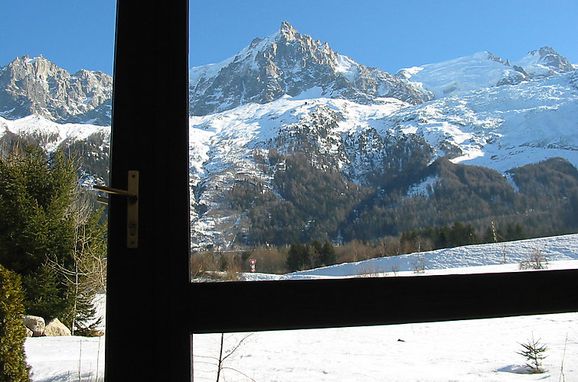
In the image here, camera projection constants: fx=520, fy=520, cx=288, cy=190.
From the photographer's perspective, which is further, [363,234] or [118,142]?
[363,234]

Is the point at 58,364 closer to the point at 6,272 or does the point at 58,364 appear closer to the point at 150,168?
the point at 6,272

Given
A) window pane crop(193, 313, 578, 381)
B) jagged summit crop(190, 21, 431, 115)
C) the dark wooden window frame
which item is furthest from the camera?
jagged summit crop(190, 21, 431, 115)

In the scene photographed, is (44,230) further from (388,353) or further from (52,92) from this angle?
(388,353)


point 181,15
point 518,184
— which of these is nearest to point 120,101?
point 181,15

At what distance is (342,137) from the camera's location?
1.39 m

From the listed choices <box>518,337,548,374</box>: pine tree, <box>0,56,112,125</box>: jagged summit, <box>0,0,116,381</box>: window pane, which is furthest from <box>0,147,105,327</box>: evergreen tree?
<box>518,337,548,374</box>: pine tree

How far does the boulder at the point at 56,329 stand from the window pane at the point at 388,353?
37 centimetres

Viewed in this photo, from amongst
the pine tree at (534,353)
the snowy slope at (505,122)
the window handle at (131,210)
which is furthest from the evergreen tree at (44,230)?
the pine tree at (534,353)

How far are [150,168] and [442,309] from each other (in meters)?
0.73

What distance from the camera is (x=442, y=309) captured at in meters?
1.19

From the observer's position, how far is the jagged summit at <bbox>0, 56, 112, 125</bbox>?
1.27 m

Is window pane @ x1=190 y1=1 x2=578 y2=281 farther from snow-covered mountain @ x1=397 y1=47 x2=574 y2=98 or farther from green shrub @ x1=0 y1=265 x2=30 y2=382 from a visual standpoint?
green shrub @ x1=0 y1=265 x2=30 y2=382

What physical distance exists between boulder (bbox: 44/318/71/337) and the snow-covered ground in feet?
0.07

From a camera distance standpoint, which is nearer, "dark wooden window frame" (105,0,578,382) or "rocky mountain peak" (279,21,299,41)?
"dark wooden window frame" (105,0,578,382)
